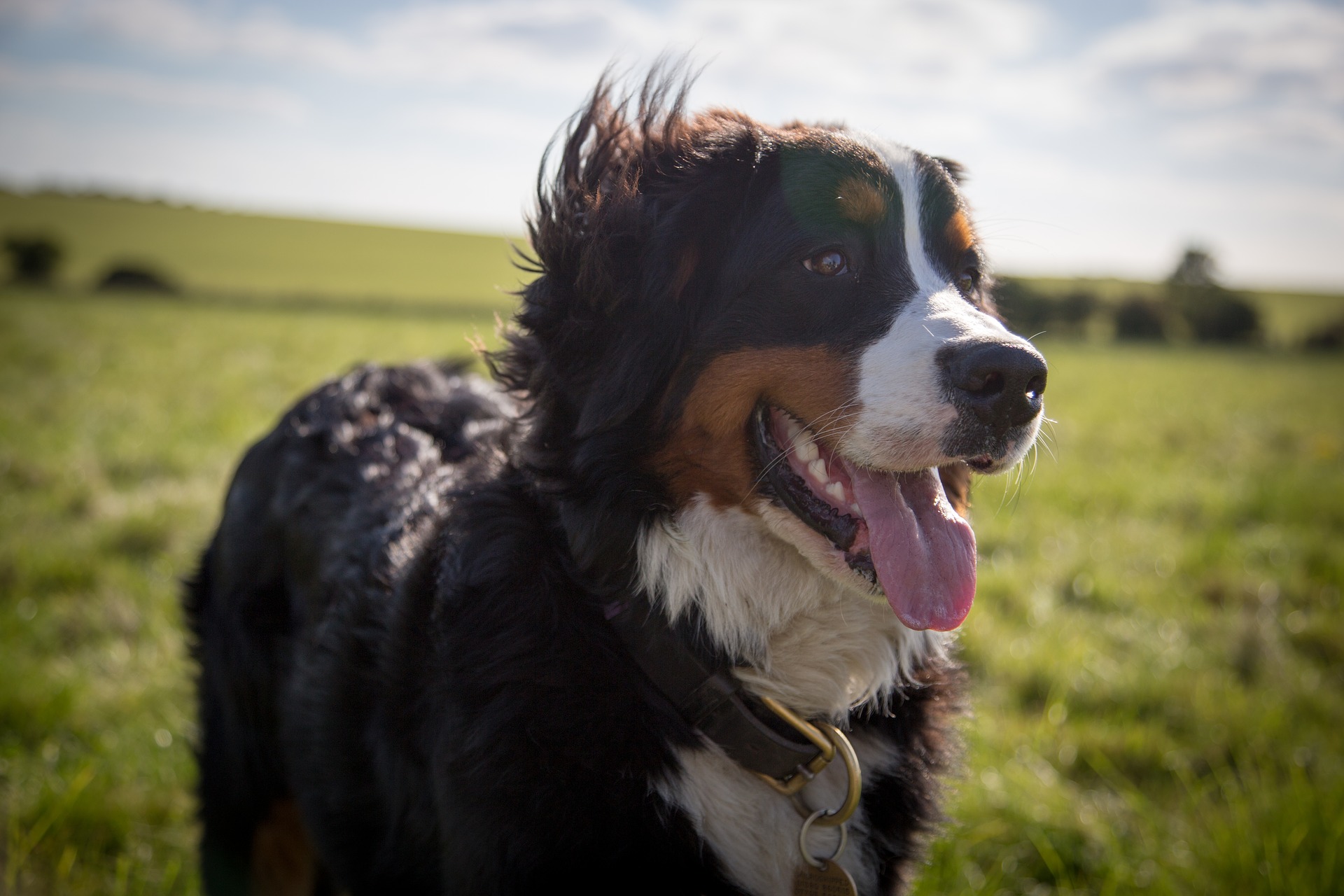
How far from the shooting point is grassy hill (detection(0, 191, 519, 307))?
30.8 m

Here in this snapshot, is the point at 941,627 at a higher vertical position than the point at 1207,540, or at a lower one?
higher

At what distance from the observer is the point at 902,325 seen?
192cm

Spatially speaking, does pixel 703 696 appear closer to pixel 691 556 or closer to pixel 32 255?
pixel 691 556

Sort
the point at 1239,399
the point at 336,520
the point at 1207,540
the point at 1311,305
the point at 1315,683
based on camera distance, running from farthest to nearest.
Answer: the point at 1311,305 < the point at 1239,399 < the point at 1207,540 < the point at 1315,683 < the point at 336,520

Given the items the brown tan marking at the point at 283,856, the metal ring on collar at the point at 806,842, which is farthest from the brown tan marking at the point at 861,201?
the brown tan marking at the point at 283,856

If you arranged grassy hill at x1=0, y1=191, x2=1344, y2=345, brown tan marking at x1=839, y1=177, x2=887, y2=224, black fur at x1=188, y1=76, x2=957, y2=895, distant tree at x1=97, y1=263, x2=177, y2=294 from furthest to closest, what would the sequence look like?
grassy hill at x1=0, y1=191, x2=1344, y2=345 < distant tree at x1=97, y1=263, x2=177, y2=294 < brown tan marking at x1=839, y1=177, x2=887, y2=224 < black fur at x1=188, y1=76, x2=957, y2=895

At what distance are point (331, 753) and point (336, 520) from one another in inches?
25.8

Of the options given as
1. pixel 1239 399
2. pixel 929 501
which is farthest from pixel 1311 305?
pixel 929 501

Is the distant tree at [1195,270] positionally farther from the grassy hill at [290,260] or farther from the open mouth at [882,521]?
the open mouth at [882,521]

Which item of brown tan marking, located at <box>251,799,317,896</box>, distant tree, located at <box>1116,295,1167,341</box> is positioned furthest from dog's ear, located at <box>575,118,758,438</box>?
distant tree, located at <box>1116,295,1167,341</box>

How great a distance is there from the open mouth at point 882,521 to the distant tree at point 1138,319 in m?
35.9

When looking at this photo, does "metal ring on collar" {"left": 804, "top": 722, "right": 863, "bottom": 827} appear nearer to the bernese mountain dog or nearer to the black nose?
the bernese mountain dog

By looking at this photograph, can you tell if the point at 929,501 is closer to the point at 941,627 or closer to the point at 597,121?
the point at 941,627

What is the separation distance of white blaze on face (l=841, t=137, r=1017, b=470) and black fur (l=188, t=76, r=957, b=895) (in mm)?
94
